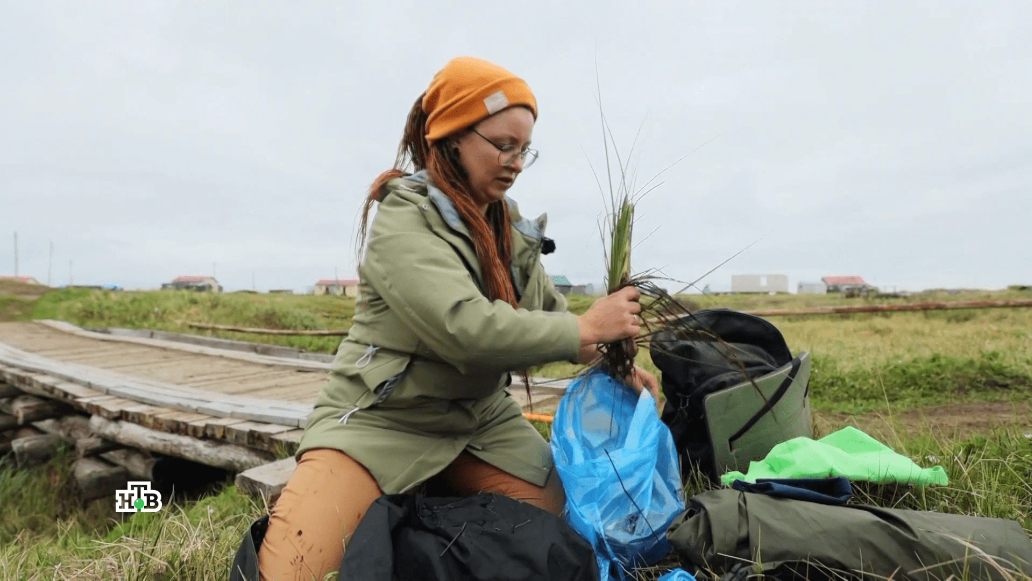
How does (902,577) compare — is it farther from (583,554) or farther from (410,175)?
(410,175)

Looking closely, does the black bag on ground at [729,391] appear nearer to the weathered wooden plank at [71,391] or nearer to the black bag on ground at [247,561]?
the black bag on ground at [247,561]

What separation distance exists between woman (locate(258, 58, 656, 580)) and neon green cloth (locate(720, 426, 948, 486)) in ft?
2.36

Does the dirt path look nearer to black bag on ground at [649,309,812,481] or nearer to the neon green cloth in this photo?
black bag on ground at [649,309,812,481]

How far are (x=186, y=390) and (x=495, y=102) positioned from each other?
6.00 metres

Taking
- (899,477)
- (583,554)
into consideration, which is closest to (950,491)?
(899,477)

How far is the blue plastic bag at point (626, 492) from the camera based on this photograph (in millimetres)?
1830

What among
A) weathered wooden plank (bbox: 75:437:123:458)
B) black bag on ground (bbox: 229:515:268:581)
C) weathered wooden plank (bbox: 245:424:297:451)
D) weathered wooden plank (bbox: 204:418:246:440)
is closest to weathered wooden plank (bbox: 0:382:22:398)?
weathered wooden plank (bbox: 75:437:123:458)

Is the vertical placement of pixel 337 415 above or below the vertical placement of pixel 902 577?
above

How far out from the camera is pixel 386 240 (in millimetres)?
1865

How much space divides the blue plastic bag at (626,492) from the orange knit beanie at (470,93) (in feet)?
3.65

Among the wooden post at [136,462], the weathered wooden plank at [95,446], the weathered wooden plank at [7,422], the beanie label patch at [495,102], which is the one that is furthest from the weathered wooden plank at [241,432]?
the weathered wooden plank at [7,422]

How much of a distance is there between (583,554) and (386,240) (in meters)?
1.08

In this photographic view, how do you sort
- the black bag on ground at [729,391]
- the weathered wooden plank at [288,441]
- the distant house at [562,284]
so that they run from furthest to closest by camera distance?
the weathered wooden plank at [288,441]
the distant house at [562,284]
the black bag on ground at [729,391]

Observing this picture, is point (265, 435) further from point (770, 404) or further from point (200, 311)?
point (200, 311)
